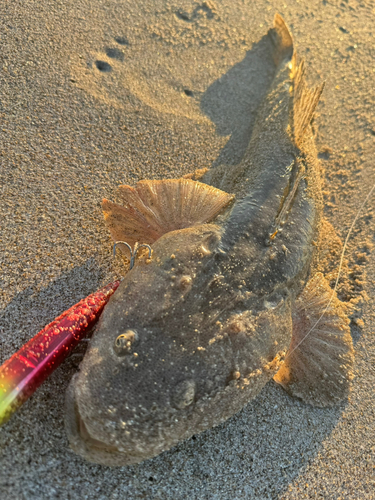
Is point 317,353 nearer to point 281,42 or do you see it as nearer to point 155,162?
point 155,162

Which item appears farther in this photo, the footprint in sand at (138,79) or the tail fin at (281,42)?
the tail fin at (281,42)

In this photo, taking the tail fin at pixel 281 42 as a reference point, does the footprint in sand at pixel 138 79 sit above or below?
below

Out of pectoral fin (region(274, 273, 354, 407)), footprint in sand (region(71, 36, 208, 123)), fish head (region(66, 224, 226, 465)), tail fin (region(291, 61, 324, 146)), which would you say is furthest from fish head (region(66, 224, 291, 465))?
footprint in sand (region(71, 36, 208, 123))

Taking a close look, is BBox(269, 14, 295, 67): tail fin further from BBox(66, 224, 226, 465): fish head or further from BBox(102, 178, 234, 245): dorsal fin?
BBox(66, 224, 226, 465): fish head

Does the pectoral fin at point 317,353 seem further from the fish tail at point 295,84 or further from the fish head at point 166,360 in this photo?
the fish tail at point 295,84

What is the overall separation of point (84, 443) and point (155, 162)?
94.0 inches

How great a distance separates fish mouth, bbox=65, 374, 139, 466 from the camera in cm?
186

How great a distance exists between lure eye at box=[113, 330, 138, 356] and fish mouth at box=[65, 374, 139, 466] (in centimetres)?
29

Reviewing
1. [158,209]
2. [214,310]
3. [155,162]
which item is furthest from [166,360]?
[155,162]

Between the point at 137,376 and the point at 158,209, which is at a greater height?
the point at 158,209

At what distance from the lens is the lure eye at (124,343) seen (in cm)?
188

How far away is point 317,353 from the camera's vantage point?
2820 mm

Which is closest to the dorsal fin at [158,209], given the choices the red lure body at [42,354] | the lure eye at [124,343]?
the red lure body at [42,354]

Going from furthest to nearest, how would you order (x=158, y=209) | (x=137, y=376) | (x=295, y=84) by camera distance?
(x=295, y=84), (x=158, y=209), (x=137, y=376)
